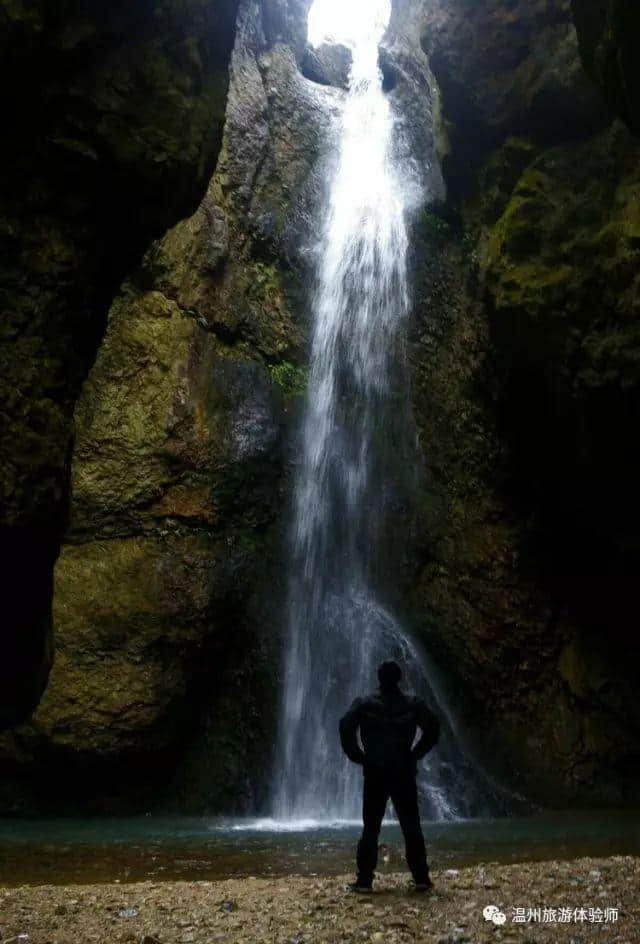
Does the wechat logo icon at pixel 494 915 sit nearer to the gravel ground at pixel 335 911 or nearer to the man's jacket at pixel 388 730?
the gravel ground at pixel 335 911

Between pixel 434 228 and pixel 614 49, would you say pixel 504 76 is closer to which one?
pixel 434 228

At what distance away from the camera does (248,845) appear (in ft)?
29.0

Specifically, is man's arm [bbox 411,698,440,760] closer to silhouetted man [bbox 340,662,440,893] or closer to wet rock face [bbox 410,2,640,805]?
silhouetted man [bbox 340,662,440,893]

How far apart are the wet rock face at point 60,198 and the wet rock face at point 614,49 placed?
292 cm

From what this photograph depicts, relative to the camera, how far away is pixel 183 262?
1636 centimetres

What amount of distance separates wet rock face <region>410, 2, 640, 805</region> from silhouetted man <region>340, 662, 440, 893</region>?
7840 millimetres

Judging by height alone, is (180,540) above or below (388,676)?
above

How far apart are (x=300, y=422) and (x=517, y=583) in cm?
513

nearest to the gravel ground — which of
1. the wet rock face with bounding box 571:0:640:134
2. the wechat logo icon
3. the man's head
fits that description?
the wechat logo icon

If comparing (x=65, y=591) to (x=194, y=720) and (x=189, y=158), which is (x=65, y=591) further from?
(x=189, y=158)

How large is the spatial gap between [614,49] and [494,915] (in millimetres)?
5411

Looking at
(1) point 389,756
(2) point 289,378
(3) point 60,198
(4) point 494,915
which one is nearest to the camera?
(4) point 494,915

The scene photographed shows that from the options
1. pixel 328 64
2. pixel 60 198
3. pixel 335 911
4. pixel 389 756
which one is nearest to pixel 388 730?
pixel 389 756

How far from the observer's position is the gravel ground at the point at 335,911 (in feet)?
14.5
